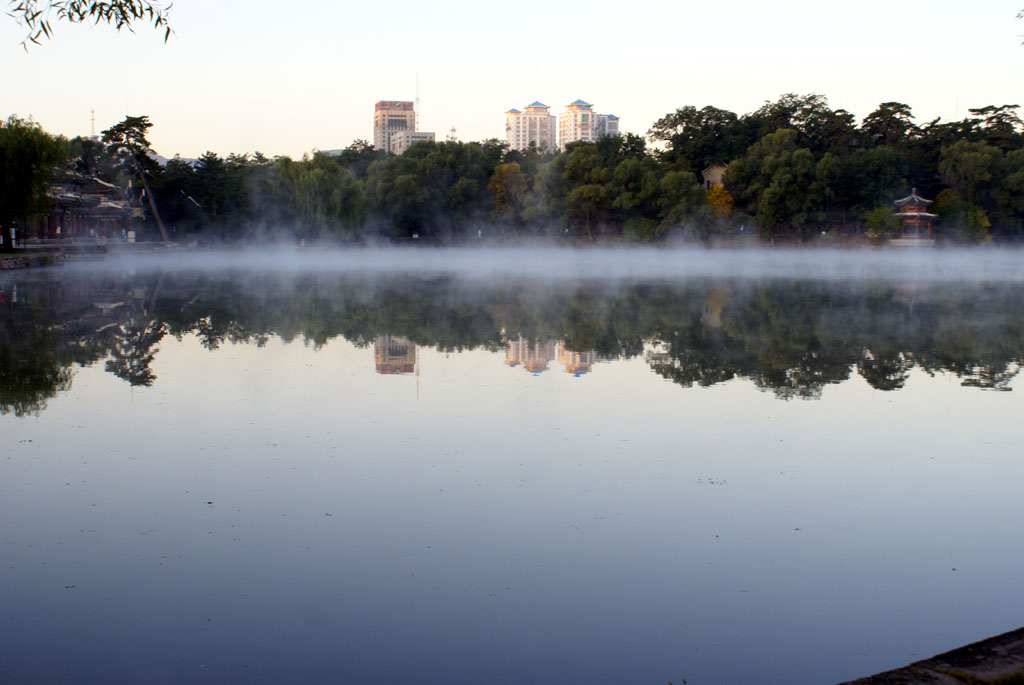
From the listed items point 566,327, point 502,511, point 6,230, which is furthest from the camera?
point 6,230

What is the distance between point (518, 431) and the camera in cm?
677

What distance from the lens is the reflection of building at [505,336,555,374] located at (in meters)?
10.1

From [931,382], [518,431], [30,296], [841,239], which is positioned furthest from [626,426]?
[841,239]

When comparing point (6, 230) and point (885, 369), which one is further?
point (6, 230)

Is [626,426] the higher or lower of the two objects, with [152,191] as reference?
lower

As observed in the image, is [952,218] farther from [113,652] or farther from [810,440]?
[113,652]

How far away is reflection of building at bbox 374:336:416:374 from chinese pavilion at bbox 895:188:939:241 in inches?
1852

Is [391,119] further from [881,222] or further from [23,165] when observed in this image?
[23,165]

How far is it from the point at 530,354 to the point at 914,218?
1883 inches

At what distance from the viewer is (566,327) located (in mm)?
13836

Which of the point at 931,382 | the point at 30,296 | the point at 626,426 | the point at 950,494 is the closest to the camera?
the point at 950,494

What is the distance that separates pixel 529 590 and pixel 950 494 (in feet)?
9.16

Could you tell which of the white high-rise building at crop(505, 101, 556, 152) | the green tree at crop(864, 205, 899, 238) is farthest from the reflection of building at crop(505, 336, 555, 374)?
the white high-rise building at crop(505, 101, 556, 152)

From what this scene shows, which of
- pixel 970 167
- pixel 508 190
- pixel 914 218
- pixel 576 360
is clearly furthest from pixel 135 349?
pixel 970 167
